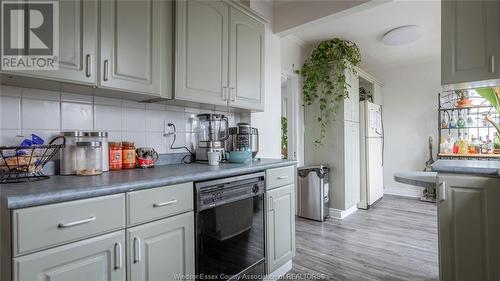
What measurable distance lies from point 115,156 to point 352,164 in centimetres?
322

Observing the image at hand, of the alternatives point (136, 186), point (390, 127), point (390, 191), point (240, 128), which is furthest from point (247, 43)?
point (390, 191)

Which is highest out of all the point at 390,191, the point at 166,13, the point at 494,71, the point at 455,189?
the point at 166,13

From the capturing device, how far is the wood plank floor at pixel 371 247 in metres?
2.16

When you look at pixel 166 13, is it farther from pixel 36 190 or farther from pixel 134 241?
pixel 134 241

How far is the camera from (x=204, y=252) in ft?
4.75

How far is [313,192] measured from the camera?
3506mm

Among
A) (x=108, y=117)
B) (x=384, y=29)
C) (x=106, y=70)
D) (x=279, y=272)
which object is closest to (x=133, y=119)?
(x=108, y=117)

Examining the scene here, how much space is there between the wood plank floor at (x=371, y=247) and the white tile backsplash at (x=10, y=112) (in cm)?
211

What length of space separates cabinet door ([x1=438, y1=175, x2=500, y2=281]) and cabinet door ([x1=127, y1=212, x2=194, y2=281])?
1.60 metres

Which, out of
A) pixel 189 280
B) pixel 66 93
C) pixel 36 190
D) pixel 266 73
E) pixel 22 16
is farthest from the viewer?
pixel 266 73

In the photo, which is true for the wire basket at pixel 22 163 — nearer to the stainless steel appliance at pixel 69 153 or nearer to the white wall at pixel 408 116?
the stainless steel appliance at pixel 69 153

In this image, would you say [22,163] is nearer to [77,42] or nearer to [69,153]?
[69,153]

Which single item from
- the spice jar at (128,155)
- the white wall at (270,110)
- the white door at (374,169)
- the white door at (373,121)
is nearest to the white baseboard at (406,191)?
the white door at (374,169)

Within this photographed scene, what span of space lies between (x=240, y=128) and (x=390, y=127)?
4126mm
